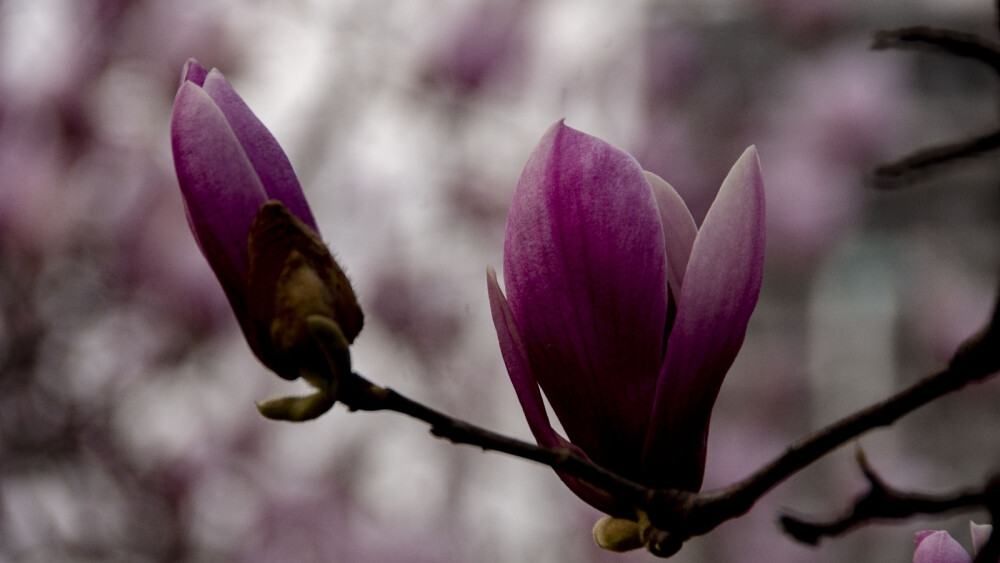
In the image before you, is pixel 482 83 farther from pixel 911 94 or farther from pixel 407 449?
pixel 911 94

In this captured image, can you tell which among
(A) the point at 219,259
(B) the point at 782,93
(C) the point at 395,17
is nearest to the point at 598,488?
(A) the point at 219,259

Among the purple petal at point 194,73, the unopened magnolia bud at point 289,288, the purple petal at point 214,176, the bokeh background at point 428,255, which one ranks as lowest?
the bokeh background at point 428,255

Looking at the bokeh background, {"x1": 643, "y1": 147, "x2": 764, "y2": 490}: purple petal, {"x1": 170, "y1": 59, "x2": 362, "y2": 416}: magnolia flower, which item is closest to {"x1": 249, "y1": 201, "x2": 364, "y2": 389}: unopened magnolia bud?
{"x1": 170, "y1": 59, "x2": 362, "y2": 416}: magnolia flower

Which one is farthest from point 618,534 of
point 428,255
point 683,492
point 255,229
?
point 428,255

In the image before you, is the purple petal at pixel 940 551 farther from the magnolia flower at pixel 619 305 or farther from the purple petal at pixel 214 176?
the purple petal at pixel 214 176

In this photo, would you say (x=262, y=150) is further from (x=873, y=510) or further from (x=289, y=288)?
(x=873, y=510)

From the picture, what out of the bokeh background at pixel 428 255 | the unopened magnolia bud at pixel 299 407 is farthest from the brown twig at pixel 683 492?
the bokeh background at pixel 428 255

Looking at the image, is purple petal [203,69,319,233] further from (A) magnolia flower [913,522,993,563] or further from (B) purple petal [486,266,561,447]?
(A) magnolia flower [913,522,993,563]
